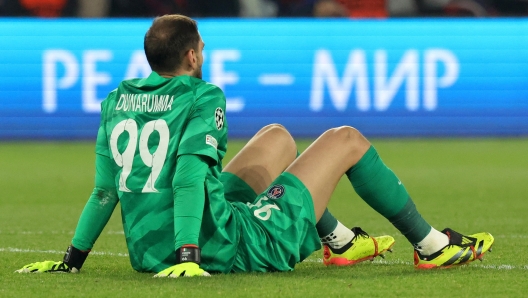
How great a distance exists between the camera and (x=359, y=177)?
14.8 ft

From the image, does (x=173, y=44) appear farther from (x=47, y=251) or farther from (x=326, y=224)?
(x=47, y=251)

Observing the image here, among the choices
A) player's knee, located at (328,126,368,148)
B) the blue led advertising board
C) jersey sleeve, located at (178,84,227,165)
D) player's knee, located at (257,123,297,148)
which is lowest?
the blue led advertising board

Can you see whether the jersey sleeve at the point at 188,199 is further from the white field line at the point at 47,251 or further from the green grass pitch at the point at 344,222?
the white field line at the point at 47,251

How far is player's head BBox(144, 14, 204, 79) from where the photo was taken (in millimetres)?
4141

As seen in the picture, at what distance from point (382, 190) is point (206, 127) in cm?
86

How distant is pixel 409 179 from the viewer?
9789 millimetres

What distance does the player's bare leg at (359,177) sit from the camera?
4465mm

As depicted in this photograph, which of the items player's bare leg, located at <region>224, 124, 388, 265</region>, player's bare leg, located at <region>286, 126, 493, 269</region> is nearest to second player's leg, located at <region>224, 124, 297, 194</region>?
player's bare leg, located at <region>224, 124, 388, 265</region>

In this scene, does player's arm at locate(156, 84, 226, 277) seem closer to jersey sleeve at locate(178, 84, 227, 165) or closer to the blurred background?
A: jersey sleeve at locate(178, 84, 227, 165)

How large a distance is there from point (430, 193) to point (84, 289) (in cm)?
506

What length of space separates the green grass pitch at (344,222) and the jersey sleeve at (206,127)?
0.48 metres

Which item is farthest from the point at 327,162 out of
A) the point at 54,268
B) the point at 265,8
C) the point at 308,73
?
the point at 265,8

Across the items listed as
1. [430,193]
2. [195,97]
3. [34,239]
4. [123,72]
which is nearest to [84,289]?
[195,97]

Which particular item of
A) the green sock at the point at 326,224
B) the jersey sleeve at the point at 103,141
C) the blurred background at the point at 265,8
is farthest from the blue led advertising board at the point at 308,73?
the jersey sleeve at the point at 103,141
